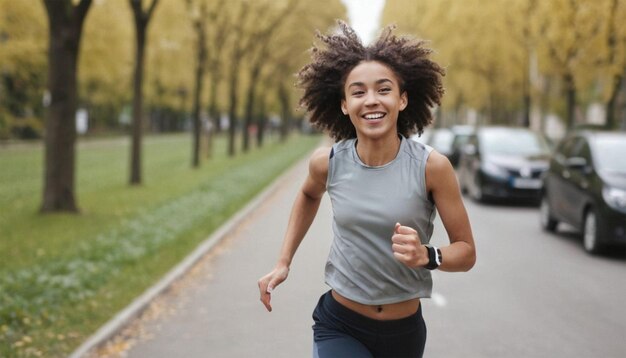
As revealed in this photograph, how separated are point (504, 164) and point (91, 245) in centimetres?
938

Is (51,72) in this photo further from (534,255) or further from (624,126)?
(624,126)

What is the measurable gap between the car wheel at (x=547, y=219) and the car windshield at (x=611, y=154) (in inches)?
66.0

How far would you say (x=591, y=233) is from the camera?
10.2 metres

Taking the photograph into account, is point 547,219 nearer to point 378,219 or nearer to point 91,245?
point 91,245

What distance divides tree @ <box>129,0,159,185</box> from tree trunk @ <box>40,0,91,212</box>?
5359 mm

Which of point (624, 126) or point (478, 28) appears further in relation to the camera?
point (478, 28)

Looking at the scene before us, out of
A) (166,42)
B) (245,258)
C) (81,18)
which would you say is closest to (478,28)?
(166,42)

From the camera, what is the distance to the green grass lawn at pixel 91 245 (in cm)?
653

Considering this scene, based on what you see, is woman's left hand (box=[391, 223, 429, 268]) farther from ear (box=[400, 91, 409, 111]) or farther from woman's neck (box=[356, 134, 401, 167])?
ear (box=[400, 91, 409, 111])

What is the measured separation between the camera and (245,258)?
10.1 m

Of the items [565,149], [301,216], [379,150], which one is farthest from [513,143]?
[379,150]

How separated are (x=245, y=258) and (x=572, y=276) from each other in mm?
3999

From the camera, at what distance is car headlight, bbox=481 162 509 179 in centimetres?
1650

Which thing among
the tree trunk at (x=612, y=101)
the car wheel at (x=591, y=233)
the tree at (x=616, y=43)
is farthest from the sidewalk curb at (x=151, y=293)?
the tree trunk at (x=612, y=101)
